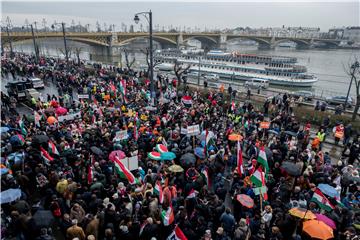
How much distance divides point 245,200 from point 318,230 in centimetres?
185

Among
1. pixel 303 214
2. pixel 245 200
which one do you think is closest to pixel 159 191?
pixel 245 200

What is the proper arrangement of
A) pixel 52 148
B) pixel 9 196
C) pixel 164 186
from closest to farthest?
pixel 9 196 → pixel 164 186 → pixel 52 148

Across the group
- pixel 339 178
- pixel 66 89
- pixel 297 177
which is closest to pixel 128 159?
pixel 297 177

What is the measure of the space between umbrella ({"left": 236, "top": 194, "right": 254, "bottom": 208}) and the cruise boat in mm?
33627

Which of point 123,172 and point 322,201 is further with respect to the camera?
point 123,172

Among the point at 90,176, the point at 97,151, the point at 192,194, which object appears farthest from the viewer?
the point at 97,151

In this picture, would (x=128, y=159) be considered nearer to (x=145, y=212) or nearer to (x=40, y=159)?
(x=145, y=212)

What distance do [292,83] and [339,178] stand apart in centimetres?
3441

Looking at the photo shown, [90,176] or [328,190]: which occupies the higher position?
[90,176]

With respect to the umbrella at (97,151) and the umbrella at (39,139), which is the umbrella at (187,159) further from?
the umbrella at (39,139)

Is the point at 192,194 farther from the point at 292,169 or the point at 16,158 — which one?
the point at 16,158

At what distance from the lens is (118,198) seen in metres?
7.45

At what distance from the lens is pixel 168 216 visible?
7.18 meters

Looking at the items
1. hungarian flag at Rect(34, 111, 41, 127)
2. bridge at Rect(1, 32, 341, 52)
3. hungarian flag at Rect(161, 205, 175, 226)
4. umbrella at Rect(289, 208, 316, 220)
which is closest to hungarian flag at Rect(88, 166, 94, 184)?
hungarian flag at Rect(161, 205, 175, 226)
